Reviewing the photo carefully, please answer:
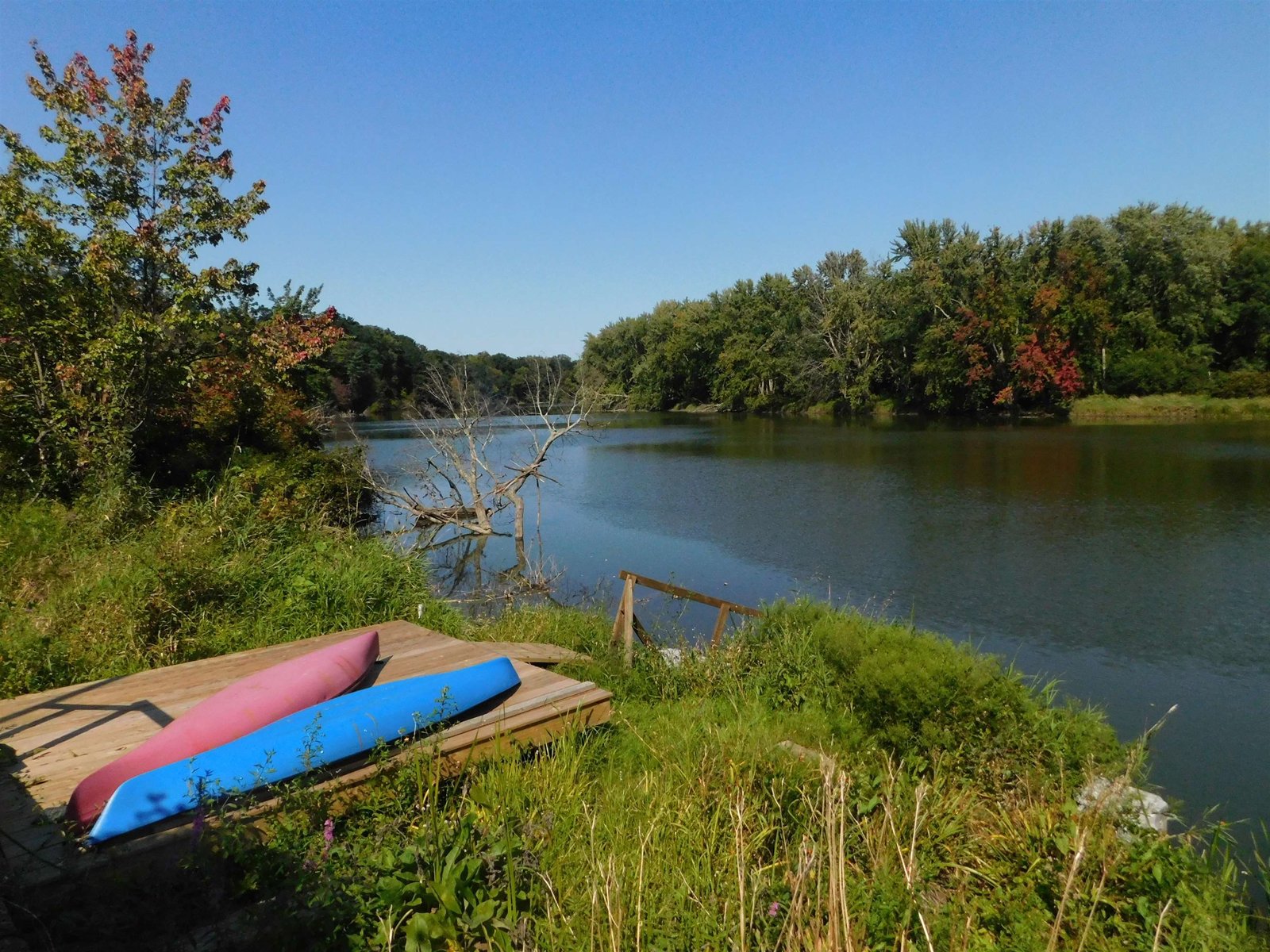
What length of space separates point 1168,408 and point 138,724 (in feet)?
162

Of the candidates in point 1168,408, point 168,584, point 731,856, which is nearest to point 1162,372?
point 1168,408

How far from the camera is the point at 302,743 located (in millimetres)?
3322

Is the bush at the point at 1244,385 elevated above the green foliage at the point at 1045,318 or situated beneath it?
situated beneath

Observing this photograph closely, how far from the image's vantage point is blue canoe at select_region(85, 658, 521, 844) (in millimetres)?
2902

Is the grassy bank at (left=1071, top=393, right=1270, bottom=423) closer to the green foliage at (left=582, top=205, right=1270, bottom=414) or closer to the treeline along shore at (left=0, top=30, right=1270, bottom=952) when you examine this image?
the green foliage at (left=582, top=205, right=1270, bottom=414)

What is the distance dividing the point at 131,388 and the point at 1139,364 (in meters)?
48.7

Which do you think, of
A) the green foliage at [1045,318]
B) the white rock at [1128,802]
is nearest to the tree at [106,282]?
the white rock at [1128,802]

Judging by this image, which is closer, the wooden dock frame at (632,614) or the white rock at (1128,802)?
the white rock at (1128,802)

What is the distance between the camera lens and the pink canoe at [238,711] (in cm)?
304

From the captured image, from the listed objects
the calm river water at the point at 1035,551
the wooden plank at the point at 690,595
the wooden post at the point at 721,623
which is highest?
the wooden plank at the point at 690,595

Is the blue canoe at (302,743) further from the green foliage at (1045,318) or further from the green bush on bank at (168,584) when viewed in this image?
the green foliage at (1045,318)

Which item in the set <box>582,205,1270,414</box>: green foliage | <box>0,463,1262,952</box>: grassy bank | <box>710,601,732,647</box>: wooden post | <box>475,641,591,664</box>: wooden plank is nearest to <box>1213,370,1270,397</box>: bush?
<box>582,205,1270,414</box>: green foliage

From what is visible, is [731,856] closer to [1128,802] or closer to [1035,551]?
[1128,802]

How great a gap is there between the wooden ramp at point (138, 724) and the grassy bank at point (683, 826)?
0.20 meters
